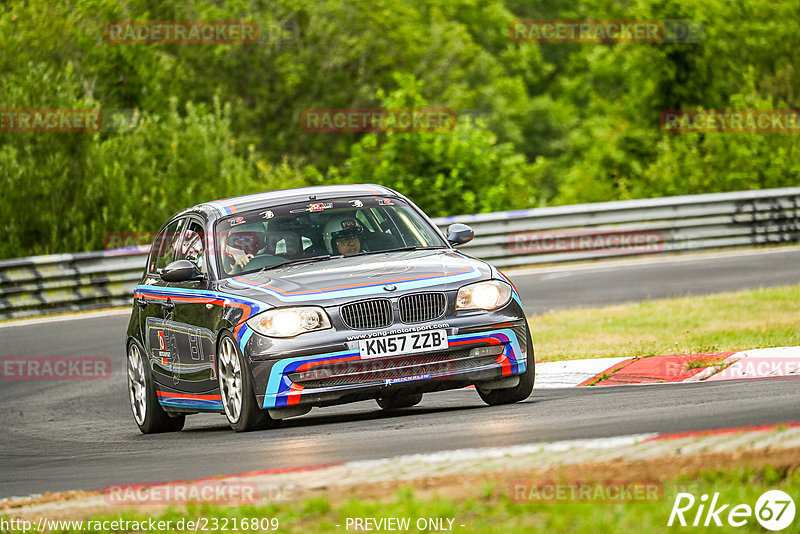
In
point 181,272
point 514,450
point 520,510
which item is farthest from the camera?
point 181,272

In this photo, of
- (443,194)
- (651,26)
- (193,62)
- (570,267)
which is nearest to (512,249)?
(570,267)

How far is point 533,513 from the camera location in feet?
16.6

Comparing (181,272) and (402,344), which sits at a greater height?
(181,272)

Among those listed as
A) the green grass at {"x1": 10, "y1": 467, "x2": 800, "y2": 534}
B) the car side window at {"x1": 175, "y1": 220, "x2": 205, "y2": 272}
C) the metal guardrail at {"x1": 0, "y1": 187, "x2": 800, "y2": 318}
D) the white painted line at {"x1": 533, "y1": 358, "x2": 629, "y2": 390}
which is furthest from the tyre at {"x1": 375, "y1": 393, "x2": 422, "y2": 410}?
the metal guardrail at {"x1": 0, "y1": 187, "x2": 800, "y2": 318}

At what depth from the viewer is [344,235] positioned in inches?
396

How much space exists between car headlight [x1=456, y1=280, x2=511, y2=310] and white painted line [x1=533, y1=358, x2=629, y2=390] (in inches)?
77.9

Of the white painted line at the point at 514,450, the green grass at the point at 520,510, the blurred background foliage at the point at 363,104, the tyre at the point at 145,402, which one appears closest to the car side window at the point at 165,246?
the tyre at the point at 145,402

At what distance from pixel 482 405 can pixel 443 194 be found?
54.9 feet

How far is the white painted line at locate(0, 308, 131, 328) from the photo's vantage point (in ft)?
62.7

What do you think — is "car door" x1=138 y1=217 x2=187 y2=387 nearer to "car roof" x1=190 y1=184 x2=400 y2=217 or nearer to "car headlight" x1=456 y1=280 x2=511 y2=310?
"car roof" x1=190 y1=184 x2=400 y2=217

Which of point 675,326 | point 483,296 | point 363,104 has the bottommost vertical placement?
point 363,104

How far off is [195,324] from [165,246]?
1664mm

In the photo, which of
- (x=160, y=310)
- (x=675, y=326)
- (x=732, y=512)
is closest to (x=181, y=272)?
(x=160, y=310)

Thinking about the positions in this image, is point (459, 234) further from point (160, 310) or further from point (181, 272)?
point (160, 310)
